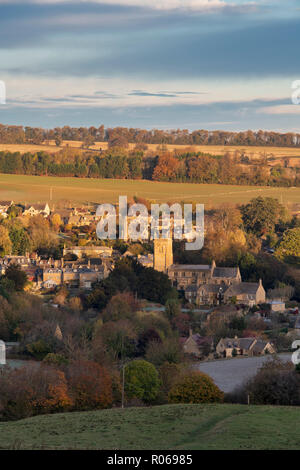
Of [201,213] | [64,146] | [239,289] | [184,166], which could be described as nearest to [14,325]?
[239,289]

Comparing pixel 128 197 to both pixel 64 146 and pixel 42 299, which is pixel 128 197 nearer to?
pixel 64 146

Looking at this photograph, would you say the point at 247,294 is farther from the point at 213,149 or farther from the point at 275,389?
the point at 213,149

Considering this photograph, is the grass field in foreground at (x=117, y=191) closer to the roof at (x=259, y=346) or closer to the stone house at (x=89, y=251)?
the stone house at (x=89, y=251)

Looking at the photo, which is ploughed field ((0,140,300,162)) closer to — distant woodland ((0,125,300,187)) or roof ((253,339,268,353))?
distant woodland ((0,125,300,187))

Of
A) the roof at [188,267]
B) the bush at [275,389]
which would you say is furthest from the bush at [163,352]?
the roof at [188,267]

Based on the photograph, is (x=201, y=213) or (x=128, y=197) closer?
(x=201, y=213)

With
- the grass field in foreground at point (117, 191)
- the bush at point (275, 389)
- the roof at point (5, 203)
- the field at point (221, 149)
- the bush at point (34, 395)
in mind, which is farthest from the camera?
the field at point (221, 149)

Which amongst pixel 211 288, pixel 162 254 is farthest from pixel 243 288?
pixel 162 254
